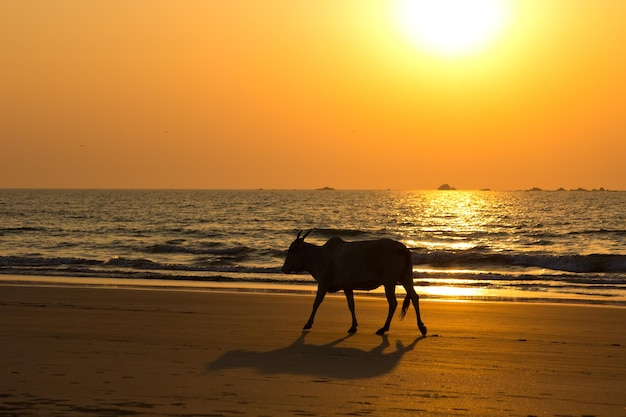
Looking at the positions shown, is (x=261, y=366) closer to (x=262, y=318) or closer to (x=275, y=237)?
(x=262, y=318)

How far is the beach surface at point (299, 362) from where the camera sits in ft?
29.7

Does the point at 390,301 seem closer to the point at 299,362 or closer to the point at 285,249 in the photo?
the point at 299,362

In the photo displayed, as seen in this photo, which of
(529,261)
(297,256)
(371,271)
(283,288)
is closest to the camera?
(371,271)

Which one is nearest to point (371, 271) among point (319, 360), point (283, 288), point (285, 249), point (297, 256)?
point (297, 256)

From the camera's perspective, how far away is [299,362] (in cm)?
1162

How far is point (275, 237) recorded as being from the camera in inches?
2734

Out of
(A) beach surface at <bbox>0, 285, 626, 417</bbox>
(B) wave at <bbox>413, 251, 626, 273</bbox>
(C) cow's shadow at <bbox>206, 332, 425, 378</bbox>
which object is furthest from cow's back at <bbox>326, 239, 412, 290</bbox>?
(B) wave at <bbox>413, 251, 626, 273</bbox>

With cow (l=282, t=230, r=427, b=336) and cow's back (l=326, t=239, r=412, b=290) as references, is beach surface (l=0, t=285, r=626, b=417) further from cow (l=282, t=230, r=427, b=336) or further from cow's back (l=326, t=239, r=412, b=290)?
cow's back (l=326, t=239, r=412, b=290)

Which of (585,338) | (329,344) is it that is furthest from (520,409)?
(585,338)

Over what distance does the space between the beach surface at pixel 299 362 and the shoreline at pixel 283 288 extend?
4.34m

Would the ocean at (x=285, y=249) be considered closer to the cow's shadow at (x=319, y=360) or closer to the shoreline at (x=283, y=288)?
the shoreline at (x=283, y=288)

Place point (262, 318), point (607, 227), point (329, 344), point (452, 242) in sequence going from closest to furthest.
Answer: point (329, 344) < point (262, 318) < point (452, 242) < point (607, 227)

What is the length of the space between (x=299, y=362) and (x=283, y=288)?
49.7 feet

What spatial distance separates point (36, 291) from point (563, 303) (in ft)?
42.2
